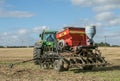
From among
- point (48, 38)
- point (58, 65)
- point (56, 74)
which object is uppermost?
point (48, 38)

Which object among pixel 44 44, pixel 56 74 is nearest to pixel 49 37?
pixel 44 44

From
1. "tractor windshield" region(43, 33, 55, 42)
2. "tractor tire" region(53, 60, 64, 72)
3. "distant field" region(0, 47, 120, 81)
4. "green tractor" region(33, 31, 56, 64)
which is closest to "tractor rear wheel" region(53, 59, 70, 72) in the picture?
"tractor tire" region(53, 60, 64, 72)

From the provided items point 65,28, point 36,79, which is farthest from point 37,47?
point 36,79

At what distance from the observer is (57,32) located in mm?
23250

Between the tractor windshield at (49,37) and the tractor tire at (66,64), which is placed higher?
the tractor windshield at (49,37)

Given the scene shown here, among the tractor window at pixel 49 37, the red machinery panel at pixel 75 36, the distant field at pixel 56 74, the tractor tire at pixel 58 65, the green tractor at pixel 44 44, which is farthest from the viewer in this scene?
the tractor window at pixel 49 37

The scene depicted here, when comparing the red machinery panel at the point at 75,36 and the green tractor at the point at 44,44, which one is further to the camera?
the green tractor at the point at 44,44

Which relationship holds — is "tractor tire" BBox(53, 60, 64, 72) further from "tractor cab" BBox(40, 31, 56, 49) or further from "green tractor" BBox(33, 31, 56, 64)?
"tractor cab" BBox(40, 31, 56, 49)

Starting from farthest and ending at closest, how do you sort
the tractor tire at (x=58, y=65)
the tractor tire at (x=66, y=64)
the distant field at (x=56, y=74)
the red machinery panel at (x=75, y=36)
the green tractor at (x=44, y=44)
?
the green tractor at (x=44, y=44) < the red machinery panel at (x=75, y=36) < the tractor tire at (x=58, y=65) < the tractor tire at (x=66, y=64) < the distant field at (x=56, y=74)

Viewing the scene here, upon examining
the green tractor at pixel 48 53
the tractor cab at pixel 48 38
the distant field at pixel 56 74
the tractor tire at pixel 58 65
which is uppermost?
the tractor cab at pixel 48 38

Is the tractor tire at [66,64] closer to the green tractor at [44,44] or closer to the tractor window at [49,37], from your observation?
the green tractor at [44,44]

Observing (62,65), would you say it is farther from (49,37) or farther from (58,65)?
(49,37)

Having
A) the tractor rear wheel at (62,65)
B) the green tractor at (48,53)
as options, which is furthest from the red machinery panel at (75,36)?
the tractor rear wheel at (62,65)

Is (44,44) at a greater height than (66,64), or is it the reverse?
(44,44)
